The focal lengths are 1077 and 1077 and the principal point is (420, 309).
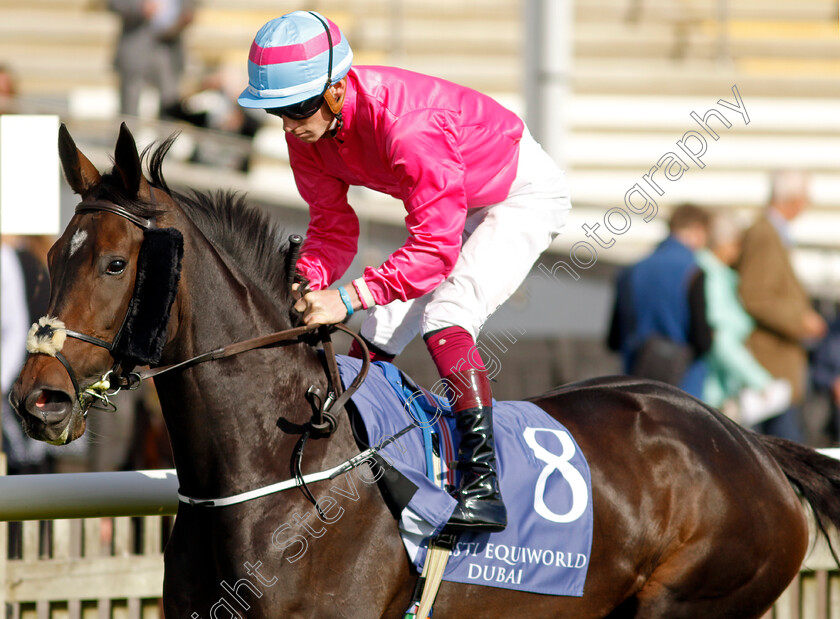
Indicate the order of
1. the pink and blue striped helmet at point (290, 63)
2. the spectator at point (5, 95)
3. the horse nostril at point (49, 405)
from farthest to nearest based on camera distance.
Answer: the spectator at point (5, 95) → the pink and blue striped helmet at point (290, 63) → the horse nostril at point (49, 405)

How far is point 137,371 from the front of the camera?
254cm

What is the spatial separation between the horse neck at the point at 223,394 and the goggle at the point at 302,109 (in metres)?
0.41

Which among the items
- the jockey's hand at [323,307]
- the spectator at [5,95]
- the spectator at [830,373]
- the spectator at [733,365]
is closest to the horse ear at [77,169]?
the jockey's hand at [323,307]

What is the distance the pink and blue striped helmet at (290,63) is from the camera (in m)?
2.72

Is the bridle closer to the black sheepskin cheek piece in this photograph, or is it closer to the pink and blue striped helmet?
the black sheepskin cheek piece

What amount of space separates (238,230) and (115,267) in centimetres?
45

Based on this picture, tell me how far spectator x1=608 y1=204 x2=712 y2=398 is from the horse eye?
3.95 m

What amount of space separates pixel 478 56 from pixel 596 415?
364 inches

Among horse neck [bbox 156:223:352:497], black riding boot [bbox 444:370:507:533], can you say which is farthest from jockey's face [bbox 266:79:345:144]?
black riding boot [bbox 444:370:507:533]

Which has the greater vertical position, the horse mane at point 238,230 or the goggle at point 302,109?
the goggle at point 302,109

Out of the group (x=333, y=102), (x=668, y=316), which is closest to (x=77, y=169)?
(x=333, y=102)

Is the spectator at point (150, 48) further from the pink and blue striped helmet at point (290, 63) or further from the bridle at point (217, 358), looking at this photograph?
the bridle at point (217, 358)

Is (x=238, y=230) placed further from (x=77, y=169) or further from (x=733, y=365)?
(x=733, y=365)

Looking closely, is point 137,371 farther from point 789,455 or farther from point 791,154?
point 791,154
